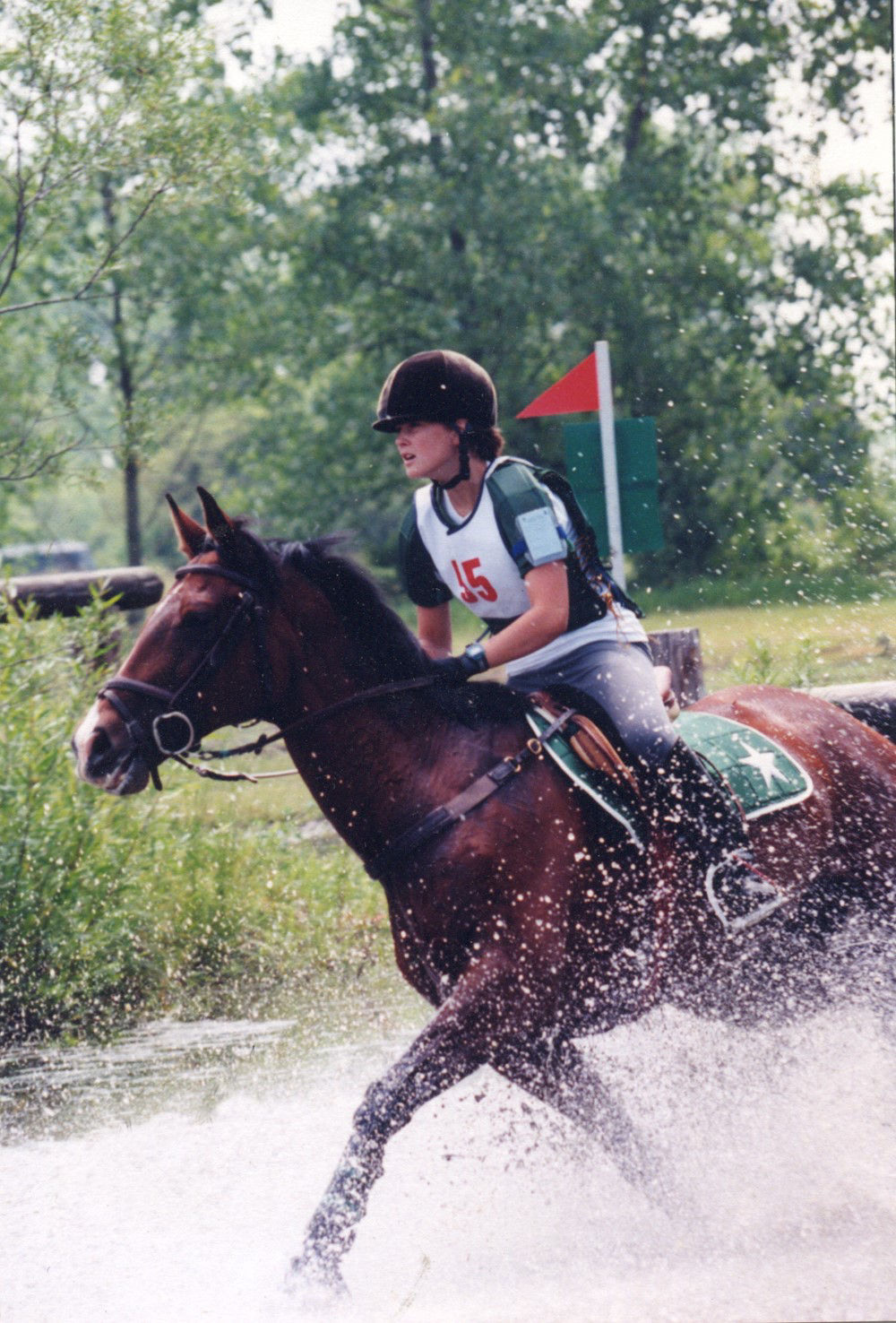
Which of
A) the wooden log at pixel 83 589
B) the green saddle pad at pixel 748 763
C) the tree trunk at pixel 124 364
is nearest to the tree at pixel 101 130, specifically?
the wooden log at pixel 83 589

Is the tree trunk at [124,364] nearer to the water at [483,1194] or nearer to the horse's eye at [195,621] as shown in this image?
the water at [483,1194]

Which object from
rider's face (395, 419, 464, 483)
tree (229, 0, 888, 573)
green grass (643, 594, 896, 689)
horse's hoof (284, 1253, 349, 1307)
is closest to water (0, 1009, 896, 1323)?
horse's hoof (284, 1253, 349, 1307)

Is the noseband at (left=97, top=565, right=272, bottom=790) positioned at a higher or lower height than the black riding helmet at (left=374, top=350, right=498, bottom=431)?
lower

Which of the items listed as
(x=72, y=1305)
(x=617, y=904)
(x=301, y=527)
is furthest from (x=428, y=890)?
(x=301, y=527)

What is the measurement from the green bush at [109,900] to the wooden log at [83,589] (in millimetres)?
511

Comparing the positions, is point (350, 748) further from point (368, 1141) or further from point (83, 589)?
point (83, 589)

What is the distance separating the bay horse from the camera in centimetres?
380

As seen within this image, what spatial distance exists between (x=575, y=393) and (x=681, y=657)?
1.42 m

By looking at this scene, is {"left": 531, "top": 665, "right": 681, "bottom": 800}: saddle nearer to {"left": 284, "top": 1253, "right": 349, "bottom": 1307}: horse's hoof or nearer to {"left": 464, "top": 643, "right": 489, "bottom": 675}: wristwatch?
{"left": 464, "top": 643, "right": 489, "bottom": 675}: wristwatch

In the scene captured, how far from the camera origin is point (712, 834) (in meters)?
4.45

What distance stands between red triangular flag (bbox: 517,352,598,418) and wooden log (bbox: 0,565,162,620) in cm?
283

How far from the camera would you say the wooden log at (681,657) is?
6934 millimetres

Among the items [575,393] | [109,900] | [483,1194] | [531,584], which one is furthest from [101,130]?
[483,1194]

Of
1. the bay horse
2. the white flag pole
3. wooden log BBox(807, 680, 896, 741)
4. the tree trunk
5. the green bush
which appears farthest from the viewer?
the tree trunk
